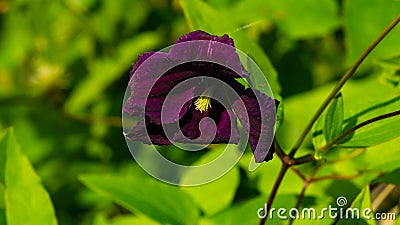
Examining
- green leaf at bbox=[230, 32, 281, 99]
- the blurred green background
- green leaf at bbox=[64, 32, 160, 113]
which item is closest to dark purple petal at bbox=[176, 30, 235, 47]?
green leaf at bbox=[230, 32, 281, 99]

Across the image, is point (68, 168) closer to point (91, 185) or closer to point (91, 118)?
point (91, 118)

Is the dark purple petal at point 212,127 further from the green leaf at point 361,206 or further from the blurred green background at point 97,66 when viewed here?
the blurred green background at point 97,66

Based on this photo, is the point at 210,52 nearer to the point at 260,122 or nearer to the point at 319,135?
the point at 260,122

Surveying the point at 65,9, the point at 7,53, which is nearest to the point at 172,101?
the point at 65,9

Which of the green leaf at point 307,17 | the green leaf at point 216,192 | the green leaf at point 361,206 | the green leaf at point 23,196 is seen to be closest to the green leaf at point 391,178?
the green leaf at point 361,206

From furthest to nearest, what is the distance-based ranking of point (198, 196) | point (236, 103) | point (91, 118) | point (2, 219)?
point (91, 118), point (198, 196), point (2, 219), point (236, 103)

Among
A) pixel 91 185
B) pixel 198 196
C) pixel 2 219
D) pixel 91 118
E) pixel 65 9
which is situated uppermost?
pixel 65 9
